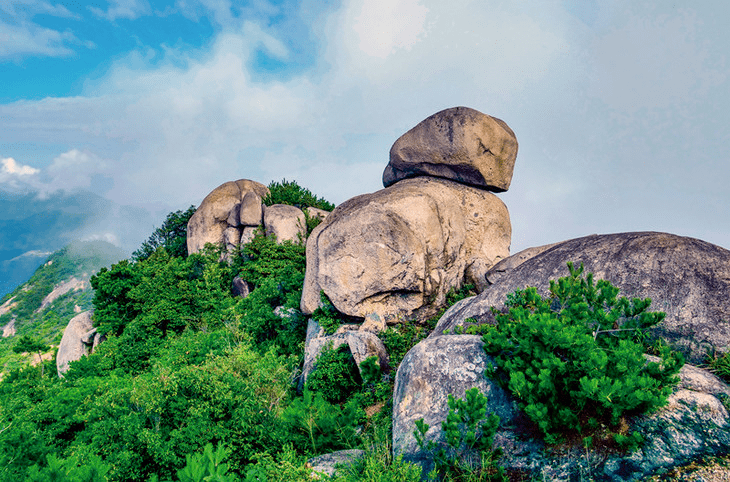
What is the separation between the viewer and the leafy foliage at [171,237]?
28.9 meters

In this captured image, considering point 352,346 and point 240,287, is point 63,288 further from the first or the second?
point 352,346

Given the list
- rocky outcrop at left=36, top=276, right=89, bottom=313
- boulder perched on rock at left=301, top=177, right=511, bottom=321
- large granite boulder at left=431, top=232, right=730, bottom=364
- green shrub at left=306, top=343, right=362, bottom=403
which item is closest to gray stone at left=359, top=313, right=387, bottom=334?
boulder perched on rock at left=301, top=177, right=511, bottom=321

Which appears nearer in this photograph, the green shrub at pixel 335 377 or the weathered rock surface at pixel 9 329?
the green shrub at pixel 335 377

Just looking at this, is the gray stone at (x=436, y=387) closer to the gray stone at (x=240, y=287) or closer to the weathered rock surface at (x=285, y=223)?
the weathered rock surface at (x=285, y=223)

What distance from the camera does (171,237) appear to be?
30.1m

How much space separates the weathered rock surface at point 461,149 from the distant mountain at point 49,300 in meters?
52.3

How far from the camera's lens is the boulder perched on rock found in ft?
46.2

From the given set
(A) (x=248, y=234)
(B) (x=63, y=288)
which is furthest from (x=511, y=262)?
(B) (x=63, y=288)

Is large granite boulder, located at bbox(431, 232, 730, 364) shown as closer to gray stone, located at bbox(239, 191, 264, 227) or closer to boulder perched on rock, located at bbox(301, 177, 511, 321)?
boulder perched on rock, located at bbox(301, 177, 511, 321)

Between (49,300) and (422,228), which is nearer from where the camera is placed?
(422,228)

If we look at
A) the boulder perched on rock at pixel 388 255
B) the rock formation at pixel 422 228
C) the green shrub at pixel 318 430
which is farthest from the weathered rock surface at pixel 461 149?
the green shrub at pixel 318 430

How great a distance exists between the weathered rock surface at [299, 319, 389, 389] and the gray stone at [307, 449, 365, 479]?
439 centimetres

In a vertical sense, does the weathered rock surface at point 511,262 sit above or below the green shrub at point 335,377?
above

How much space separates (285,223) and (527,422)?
17.4m
